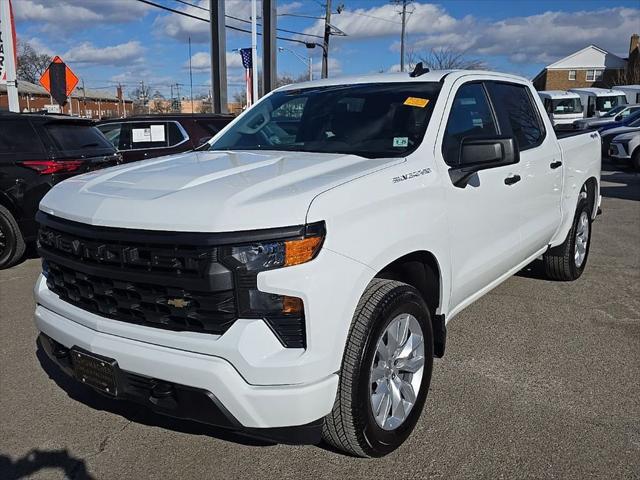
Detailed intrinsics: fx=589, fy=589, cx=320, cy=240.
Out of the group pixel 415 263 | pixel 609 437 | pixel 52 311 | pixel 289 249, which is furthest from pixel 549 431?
pixel 52 311

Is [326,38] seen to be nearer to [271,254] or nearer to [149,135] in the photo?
[149,135]

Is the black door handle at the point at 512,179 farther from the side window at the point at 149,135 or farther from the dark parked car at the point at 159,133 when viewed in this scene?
the side window at the point at 149,135

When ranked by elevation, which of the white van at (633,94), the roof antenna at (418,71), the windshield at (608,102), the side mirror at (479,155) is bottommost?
the side mirror at (479,155)

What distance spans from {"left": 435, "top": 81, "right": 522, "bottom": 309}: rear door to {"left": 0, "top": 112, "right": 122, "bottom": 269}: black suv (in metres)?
4.79

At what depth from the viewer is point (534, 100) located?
4992 millimetres

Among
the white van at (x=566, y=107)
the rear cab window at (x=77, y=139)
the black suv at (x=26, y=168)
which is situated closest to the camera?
the black suv at (x=26, y=168)

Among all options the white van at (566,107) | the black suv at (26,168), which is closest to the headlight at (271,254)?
the black suv at (26,168)

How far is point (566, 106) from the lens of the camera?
29672mm

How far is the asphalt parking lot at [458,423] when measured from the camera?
2854 millimetres

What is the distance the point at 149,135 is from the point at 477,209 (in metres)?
6.61

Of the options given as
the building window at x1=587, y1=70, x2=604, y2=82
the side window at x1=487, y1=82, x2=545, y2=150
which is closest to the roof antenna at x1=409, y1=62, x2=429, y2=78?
the side window at x1=487, y1=82, x2=545, y2=150

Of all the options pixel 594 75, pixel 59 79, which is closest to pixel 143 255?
pixel 59 79

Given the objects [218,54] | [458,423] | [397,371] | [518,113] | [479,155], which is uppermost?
[218,54]

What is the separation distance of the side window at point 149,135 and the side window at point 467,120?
5972 mm
